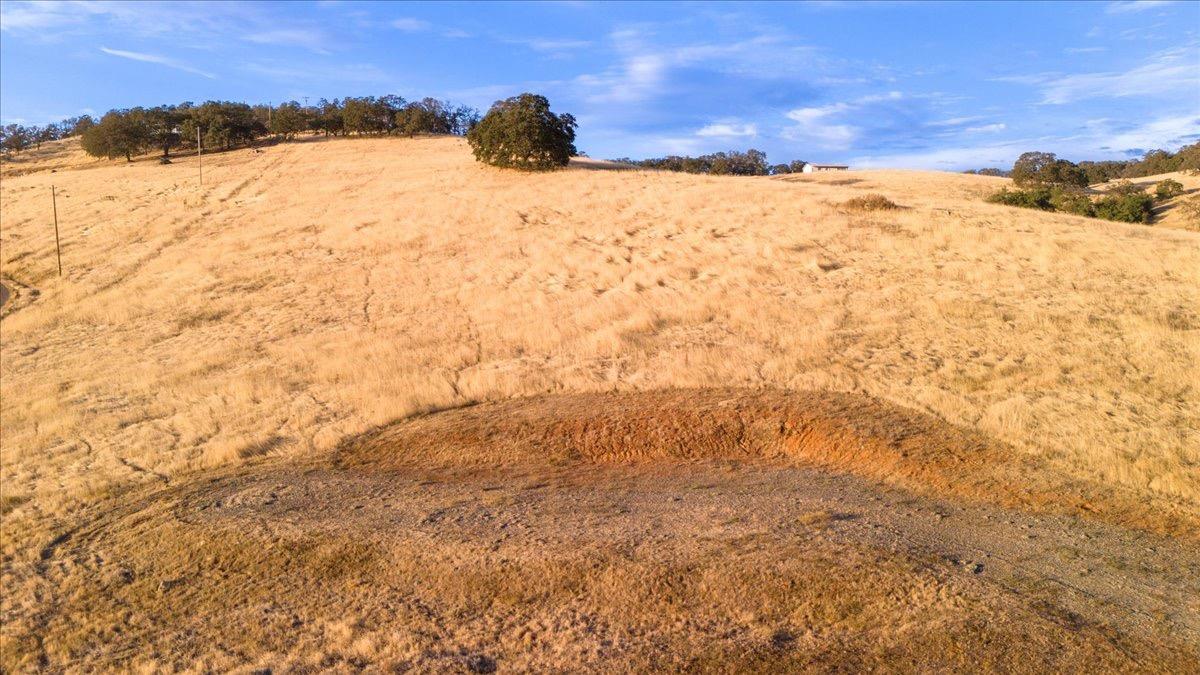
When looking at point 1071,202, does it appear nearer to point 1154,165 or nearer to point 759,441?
point 1154,165

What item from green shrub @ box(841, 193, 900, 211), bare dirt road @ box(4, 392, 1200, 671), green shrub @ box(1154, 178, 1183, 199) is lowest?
bare dirt road @ box(4, 392, 1200, 671)

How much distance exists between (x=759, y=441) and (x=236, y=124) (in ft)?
199

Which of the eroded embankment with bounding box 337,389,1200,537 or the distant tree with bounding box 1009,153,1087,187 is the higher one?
the distant tree with bounding box 1009,153,1087,187

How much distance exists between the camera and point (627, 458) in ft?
33.5

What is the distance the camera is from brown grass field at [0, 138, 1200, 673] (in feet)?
20.2

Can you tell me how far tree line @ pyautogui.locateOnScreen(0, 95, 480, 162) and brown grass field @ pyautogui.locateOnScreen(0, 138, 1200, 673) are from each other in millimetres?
38591

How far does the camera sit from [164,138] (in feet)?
195

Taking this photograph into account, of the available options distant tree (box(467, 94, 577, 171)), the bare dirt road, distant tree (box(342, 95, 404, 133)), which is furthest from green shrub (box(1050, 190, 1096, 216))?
distant tree (box(342, 95, 404, 133))

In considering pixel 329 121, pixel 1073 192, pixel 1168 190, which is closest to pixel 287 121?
pixel 329 121

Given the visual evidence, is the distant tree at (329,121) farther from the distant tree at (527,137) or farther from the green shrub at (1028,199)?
the green shrub at (1028,199)

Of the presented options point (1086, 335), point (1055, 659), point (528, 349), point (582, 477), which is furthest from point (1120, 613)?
point (528, 349)

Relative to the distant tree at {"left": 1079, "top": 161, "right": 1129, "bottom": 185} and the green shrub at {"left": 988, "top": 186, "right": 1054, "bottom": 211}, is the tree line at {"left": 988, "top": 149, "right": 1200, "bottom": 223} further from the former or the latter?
the distant tree at {"left": 1079, "top": 161, "right": 1129, "bottom": 185}

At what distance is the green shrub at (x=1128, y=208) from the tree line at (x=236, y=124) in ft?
128

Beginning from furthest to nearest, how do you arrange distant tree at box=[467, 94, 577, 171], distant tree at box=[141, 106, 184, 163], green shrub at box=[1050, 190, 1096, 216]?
distant tree at box=[141, 106, 184, 163] < distant tree at box=[467, 94, 577, 171] < green shrub at box=[1050, 190, 1096, 216]
